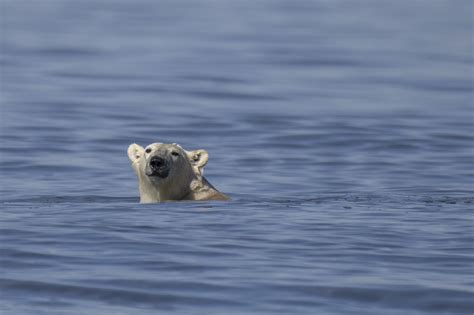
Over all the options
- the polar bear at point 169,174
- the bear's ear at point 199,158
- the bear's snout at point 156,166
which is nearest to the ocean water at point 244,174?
the polar bear at point 169,174

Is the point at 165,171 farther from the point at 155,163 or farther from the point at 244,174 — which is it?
the point at 244,174

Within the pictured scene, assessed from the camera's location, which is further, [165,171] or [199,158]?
[199,158]

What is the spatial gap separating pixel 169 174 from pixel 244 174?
382 cm

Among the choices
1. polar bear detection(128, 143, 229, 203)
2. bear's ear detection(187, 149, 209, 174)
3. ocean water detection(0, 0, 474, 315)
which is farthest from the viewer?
bear's ear detection(187, 149, 209, 174)

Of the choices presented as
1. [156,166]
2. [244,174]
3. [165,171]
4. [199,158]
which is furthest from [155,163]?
[244,174]

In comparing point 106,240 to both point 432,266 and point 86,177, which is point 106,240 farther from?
point 86,177

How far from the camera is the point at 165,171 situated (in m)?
16.8

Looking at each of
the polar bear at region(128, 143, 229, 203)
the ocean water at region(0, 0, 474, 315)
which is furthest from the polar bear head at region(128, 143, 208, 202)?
the ocean water at region(0, 0, 474, 315)

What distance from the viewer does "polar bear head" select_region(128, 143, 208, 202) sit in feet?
55.0

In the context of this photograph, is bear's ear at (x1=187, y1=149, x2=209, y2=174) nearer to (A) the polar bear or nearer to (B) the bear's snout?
(A) the polar bear

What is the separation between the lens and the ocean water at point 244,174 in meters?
12.2

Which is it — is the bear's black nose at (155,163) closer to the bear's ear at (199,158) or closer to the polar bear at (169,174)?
the polar bear at (169,174)

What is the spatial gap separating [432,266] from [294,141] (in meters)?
12.0

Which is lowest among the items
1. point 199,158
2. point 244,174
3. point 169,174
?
point 244,174
